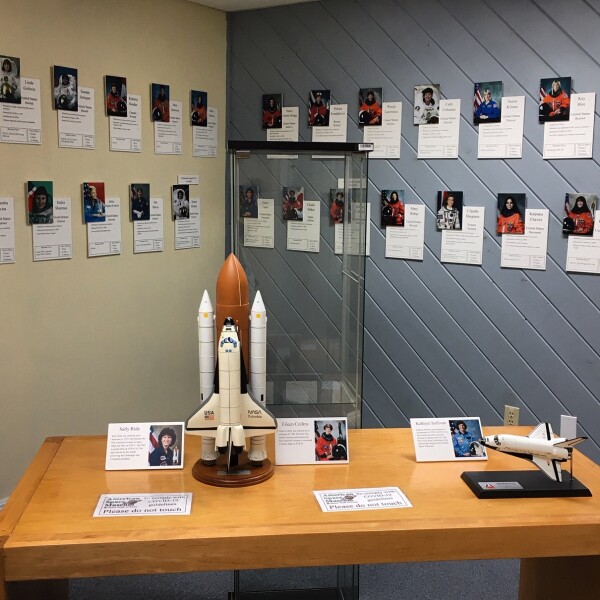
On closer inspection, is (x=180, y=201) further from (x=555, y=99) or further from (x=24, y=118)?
(x=555, y=99)

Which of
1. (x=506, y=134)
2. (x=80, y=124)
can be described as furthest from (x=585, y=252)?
(x=80, y=124)

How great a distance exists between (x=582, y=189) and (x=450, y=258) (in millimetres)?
705

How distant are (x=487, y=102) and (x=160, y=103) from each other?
1.70m

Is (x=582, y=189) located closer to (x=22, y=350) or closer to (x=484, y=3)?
(x=484, y=3)

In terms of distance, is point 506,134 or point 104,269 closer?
point 506,134

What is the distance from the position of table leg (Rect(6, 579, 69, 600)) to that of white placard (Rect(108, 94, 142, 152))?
2.11 metres

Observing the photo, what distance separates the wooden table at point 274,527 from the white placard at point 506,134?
1.76m

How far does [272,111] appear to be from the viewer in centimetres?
402

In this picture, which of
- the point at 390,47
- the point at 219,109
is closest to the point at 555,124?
the point at 390,47

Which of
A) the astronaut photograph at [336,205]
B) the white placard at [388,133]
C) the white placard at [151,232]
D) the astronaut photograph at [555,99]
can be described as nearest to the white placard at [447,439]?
the astronaut photograph at [336,205]

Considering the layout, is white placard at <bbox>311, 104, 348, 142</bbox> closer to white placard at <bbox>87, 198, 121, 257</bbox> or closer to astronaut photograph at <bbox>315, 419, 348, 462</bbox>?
white placard at <bbox>87, 198, 121, 257</bbox>

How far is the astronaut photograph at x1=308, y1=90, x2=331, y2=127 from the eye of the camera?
3.83 metres

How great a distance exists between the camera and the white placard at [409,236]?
3.64m

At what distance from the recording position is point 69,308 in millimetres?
3412
